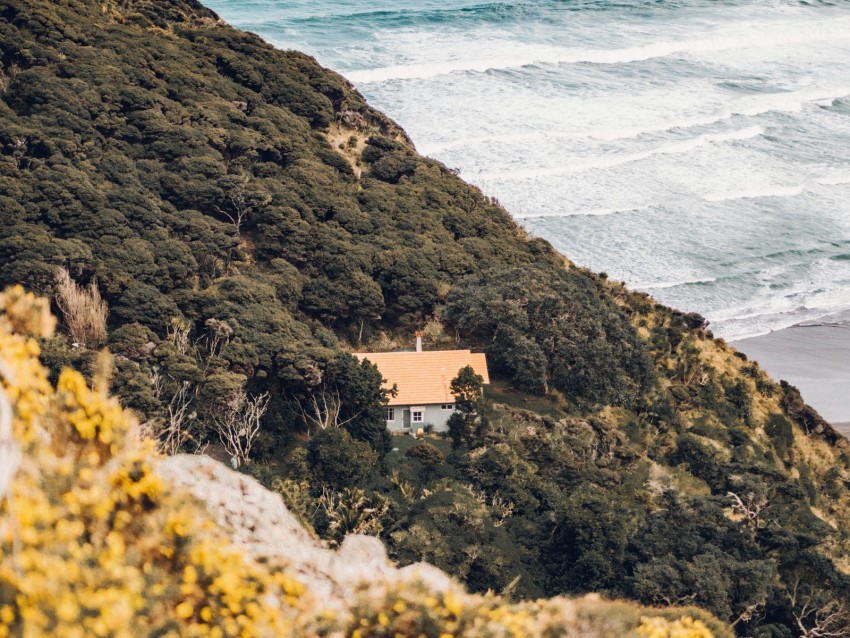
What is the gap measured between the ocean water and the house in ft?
85.6

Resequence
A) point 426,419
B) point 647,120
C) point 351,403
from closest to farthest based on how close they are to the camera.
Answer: point 351,403
point 426,419
point 647,120

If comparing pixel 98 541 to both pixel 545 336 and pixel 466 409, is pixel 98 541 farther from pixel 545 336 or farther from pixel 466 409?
pixel 545 336

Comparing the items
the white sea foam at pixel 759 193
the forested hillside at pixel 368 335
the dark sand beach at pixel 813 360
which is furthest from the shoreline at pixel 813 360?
the white sea foam at pixel 759 193

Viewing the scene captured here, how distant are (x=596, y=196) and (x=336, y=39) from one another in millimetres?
43001

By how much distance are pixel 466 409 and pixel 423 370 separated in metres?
3.33

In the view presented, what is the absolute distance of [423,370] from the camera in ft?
123

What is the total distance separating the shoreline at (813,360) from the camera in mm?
52969

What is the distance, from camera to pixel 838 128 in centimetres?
9169

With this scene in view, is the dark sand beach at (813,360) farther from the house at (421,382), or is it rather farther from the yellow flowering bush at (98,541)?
the yellow flowering bush at (98,541)

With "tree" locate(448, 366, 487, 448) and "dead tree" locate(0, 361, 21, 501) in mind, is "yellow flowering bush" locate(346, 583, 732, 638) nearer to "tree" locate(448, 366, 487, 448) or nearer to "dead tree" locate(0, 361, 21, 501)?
"dead tree" locate(0, 361, 21, 501)

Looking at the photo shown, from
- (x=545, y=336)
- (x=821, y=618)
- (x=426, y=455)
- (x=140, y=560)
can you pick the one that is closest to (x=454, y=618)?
(x=140, y=560)

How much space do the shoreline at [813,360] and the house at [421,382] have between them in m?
23.5

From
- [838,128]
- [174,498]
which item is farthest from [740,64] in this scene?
[174,498]

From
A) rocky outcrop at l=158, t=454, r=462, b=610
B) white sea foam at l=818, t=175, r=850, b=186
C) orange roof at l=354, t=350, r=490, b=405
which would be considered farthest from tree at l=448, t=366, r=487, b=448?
white sea foam at l=818, t=175, r=850, b=186
